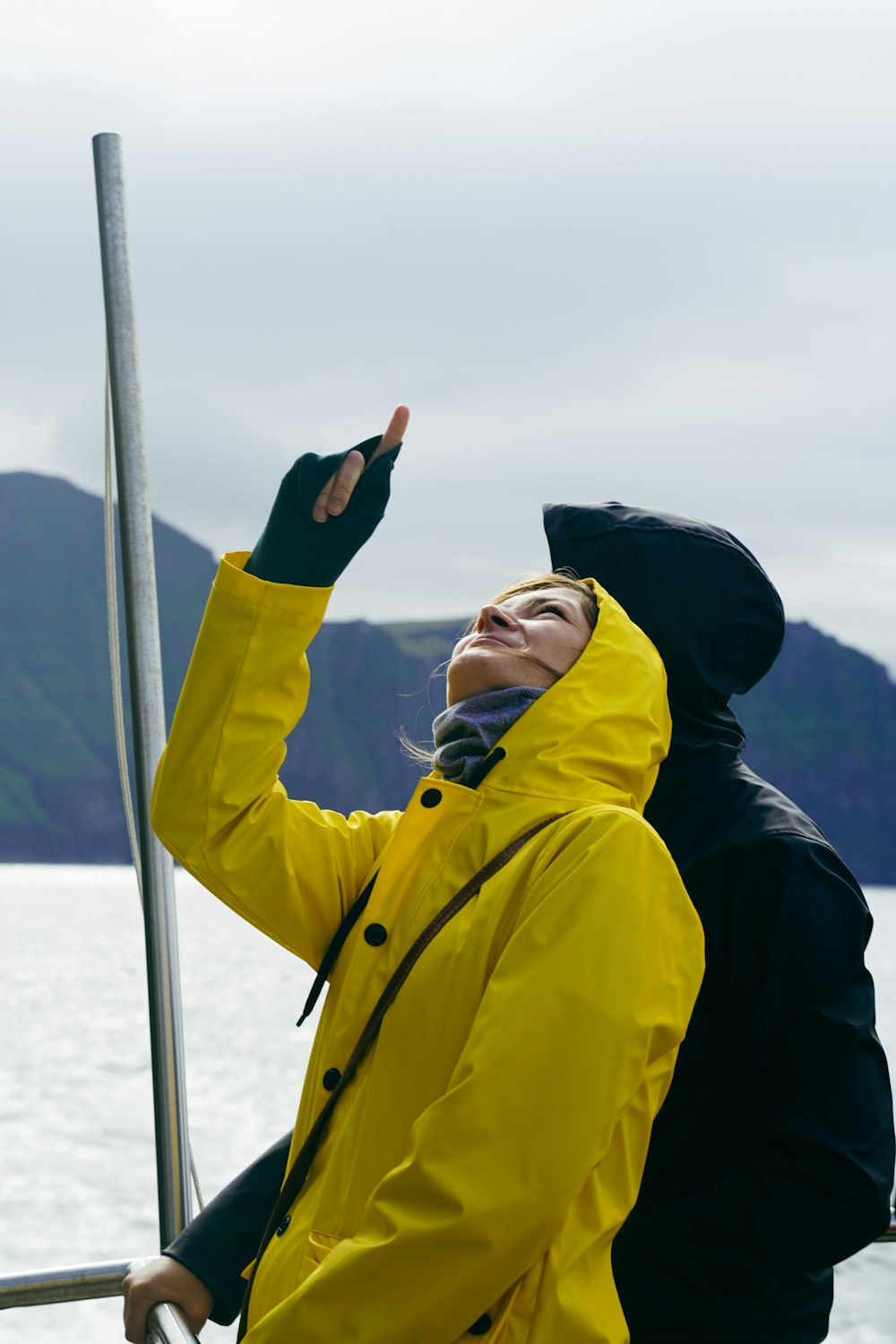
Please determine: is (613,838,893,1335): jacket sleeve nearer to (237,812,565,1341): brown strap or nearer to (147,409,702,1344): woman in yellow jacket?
(147,409,702,1344): woman in yellow jacket

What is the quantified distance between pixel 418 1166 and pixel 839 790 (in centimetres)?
13285

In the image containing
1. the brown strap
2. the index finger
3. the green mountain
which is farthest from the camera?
the green mountain

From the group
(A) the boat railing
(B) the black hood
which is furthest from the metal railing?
(B) the black hood

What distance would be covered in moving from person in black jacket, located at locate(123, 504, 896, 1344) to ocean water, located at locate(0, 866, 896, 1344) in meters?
7.19

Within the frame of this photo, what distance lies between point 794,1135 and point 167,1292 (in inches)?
33.8

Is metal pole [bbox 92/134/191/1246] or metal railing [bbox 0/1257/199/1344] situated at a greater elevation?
metal pole [bbox 92/134/191/1246]

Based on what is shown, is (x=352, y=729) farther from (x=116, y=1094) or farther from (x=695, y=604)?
(x=695, y=604)

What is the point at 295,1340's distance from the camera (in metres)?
1.39

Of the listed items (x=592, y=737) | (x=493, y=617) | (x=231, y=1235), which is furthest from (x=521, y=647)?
(x=231, y=1235)

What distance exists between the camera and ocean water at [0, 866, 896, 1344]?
3167cm

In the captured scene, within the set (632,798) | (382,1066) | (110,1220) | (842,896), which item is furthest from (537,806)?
(110,1220)

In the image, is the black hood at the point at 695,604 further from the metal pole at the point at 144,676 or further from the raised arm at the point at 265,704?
the metal pole at the point at 144,676

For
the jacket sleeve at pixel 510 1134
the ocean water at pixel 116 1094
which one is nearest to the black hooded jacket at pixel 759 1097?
the jacket sleeve at pixel 510 1134

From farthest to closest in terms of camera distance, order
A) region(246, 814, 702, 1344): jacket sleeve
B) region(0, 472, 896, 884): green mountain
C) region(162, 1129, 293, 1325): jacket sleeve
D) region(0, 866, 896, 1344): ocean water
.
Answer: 1. region(0, 472, 896, 884): green mountain
2. region(0, 866, 896, 1344): ocean water
3. region(162, 1129, 293, 1325): jacket sleeve
4. region(246, 814, 702, 1344): jacket sleeve
